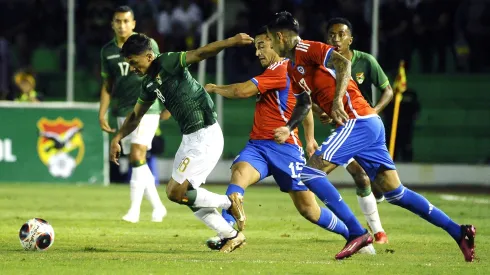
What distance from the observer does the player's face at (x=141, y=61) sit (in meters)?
10.3

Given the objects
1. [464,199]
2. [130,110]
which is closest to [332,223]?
[130,110]

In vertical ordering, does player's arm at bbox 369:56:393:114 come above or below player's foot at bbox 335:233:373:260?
above

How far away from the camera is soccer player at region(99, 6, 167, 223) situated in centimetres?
1393

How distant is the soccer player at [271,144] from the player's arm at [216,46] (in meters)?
0.62

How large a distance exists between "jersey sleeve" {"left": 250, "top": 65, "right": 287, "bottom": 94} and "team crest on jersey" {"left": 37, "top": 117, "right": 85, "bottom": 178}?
11.2 m

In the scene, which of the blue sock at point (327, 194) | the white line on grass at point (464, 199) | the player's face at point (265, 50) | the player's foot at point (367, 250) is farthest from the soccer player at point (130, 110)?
the white line on grass at point (464, 199)

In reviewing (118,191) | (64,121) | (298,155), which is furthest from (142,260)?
(64,121)

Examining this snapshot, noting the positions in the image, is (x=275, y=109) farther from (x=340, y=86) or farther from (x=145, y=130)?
(x=145, y=130)

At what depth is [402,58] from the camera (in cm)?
2462

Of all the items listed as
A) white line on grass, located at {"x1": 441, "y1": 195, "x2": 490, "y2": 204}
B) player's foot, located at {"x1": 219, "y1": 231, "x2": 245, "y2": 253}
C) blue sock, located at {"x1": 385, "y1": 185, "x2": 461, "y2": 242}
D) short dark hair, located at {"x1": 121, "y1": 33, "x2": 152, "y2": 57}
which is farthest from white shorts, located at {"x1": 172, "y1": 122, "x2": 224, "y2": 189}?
white line on grass, located at {"x1": 441, "y1": 195, "x2": 490, "y2": 204}

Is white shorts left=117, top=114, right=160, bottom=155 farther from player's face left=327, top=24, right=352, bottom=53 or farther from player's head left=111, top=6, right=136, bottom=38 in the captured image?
player's face left=327, top=24, right=352, bottom=53

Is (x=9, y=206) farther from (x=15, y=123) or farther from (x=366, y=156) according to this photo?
(x=366, y=156)

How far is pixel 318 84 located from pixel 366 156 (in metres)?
0.76

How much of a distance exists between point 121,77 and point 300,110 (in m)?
4.66
